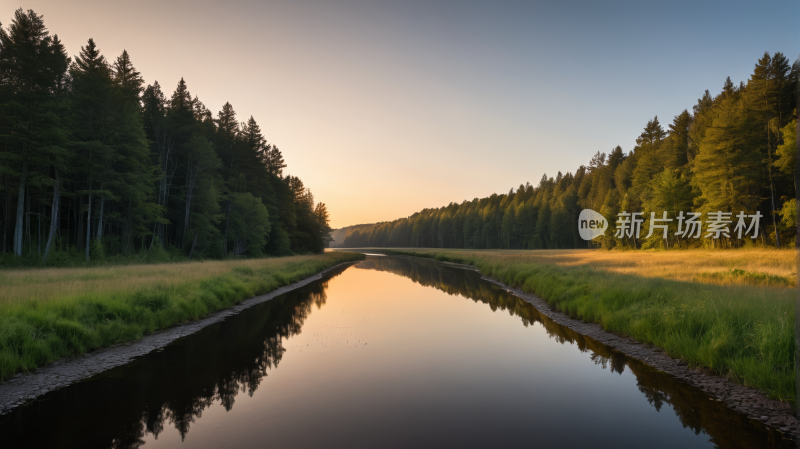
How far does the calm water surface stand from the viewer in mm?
6430

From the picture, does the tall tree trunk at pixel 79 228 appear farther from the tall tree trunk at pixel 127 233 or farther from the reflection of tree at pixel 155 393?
the reflection of tree at pixel 155 393

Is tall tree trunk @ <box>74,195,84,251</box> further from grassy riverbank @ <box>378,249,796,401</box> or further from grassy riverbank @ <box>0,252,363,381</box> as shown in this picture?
grassy riverbank @ <box>378,249,796,401</box>

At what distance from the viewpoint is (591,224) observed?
8806cm

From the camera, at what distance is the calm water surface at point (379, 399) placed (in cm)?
643

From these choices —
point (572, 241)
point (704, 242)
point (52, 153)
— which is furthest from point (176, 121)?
point (572, 241)

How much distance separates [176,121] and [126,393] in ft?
152

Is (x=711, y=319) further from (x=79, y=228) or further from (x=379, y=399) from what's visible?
(x=79, y=228)

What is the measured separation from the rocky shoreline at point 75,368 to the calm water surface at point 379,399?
428 millimetres

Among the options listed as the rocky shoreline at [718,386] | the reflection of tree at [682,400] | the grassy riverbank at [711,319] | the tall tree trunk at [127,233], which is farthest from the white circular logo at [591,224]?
the tall tree trunk at [127,233]

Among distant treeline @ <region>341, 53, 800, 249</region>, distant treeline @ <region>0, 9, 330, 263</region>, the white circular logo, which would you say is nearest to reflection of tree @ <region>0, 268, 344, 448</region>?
distant treeline @ <region>0, 9, 330, 263</region>

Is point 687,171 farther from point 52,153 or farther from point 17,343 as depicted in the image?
point 52,153

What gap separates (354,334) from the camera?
1484 centimetres

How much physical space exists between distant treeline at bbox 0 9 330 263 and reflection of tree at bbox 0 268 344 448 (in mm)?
26923

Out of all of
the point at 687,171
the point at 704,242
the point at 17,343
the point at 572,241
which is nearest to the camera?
the point at 17,343
